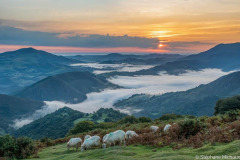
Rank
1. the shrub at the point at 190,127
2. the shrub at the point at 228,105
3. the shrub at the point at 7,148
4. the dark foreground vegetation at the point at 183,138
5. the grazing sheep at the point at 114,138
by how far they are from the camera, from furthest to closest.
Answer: the shrub at the point at 228,105 < the shrub at the point at 7,148 < the grazing sheep at the point at 114,138 < the shrub at the point at 190,127 < the dark foreground vegetation at the point at 183,138

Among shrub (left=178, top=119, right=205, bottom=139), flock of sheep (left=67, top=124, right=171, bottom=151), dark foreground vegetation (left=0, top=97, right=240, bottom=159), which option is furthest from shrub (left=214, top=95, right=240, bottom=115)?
shrub (left=178, top=119, right=205, bottom=139)

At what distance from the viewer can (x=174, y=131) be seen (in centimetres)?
1830

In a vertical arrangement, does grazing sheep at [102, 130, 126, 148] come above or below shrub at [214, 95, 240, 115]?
above

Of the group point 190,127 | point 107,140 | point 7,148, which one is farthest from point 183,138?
point 7,148

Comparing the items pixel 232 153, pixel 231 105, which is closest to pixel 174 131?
pixel 232 153

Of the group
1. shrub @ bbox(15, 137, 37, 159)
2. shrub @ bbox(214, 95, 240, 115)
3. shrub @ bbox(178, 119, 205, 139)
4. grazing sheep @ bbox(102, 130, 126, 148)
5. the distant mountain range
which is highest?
shrub @ bbox(178, 119, 205, 139)

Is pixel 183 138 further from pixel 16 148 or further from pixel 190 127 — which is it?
pixel 16 148

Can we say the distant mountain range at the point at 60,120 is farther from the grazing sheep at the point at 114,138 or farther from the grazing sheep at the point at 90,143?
the grazing sheep at the point at 114,138

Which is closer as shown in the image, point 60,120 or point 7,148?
point 7,148

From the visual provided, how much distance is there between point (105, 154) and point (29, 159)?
764 centimetres

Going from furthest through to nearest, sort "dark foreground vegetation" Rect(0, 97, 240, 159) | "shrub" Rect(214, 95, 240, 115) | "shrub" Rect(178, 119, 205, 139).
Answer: "shrub" Rect(214, 95, 240, 115) → "shrub" Rect(178, 119, 205, 139) → "dark foreground vegetation" Rect(0, 97, 240, 159)

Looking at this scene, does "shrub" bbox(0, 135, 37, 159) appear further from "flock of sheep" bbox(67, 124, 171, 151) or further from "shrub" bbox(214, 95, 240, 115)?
"shrub" bbox(214, 95, 240, 115)

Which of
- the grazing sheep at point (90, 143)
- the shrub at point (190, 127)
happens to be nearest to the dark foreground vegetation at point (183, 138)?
the shrub at point (190, 127)

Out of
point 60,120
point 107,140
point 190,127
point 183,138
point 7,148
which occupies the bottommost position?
point 60,120
